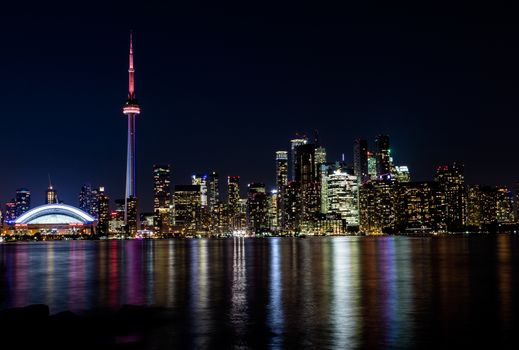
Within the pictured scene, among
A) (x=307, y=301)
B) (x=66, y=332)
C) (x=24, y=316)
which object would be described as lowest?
(x=307, y=301)

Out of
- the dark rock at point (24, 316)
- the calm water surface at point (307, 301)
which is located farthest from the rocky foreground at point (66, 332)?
the calm water surface at point (307, 301)

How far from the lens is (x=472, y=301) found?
4009 cm

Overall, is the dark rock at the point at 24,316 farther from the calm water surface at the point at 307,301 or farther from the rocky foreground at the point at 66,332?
the calm water surface at the point at 307,301

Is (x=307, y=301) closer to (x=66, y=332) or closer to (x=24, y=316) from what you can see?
(x=66, y=332)

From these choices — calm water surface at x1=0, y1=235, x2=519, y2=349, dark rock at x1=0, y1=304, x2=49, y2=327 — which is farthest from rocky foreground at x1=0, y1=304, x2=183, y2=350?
calm water surface at x1=0, y1=235, x2=519, y2=349

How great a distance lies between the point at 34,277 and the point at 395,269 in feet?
127

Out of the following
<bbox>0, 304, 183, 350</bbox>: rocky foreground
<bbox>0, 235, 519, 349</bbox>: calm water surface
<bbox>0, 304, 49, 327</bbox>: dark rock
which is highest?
<bbox>0, 304, 49, 327</bbox>: dark rock

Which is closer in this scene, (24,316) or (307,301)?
(24,316)

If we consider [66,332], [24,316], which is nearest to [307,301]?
[66,332]

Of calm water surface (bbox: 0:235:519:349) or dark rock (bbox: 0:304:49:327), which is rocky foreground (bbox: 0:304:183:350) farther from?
calm water surface (bbox: 0:235:519:349)

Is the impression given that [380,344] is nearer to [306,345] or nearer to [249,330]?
[306,345]

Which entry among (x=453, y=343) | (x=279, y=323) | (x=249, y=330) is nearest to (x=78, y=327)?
(x=249, y=330)

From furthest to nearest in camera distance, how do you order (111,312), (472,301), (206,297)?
(206,297)
(472,301)
(111,312)

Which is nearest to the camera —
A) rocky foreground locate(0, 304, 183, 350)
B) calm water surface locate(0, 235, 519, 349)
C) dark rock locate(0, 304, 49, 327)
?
rocky foreground locate(0, 304, 183, 350)
